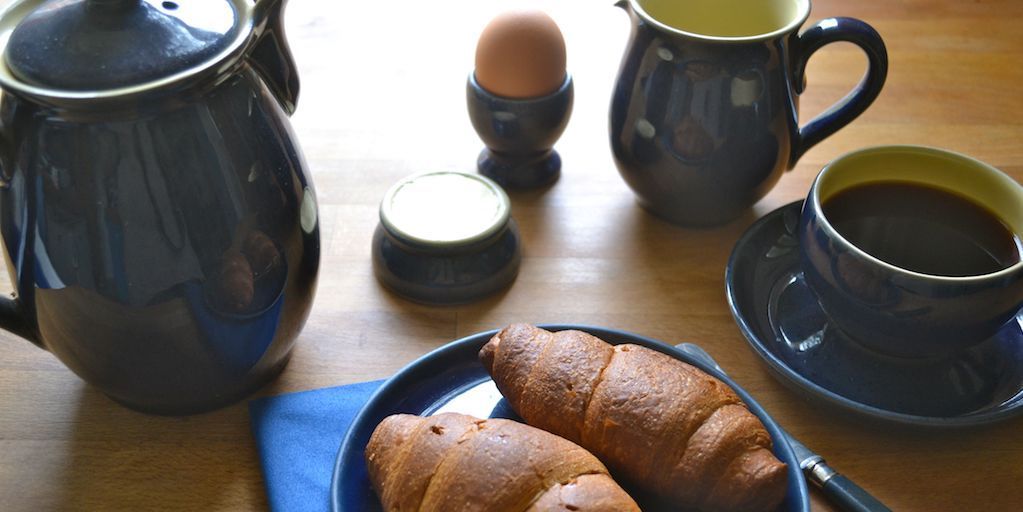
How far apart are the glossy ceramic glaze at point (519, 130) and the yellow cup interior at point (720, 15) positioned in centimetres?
12

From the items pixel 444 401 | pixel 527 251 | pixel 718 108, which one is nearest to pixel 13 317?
pixel 444 401

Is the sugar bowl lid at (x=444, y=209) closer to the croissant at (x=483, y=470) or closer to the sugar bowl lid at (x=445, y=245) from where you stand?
the sugar bowl lid at (x=445, y=245)

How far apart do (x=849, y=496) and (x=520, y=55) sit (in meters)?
0.48

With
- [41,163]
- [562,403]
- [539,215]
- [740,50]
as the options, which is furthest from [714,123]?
[41,163]

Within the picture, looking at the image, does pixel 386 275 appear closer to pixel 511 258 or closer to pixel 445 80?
pixel 511 258

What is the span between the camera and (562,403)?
1.94 feet

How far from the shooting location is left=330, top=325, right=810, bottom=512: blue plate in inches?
22.5

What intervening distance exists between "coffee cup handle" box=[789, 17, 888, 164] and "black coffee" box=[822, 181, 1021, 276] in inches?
4.1

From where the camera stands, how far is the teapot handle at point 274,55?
57cm

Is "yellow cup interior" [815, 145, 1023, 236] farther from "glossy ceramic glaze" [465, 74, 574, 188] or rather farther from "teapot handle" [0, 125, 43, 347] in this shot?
"teapot handle" [0, 125, 43, 347]

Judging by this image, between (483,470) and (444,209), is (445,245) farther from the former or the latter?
(483,470)

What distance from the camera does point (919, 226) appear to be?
→ 716 mm

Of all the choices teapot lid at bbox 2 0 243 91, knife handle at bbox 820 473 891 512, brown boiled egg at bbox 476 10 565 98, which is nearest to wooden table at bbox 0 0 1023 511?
knife handle at bbox 820 473 891 512

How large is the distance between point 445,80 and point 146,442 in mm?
592
